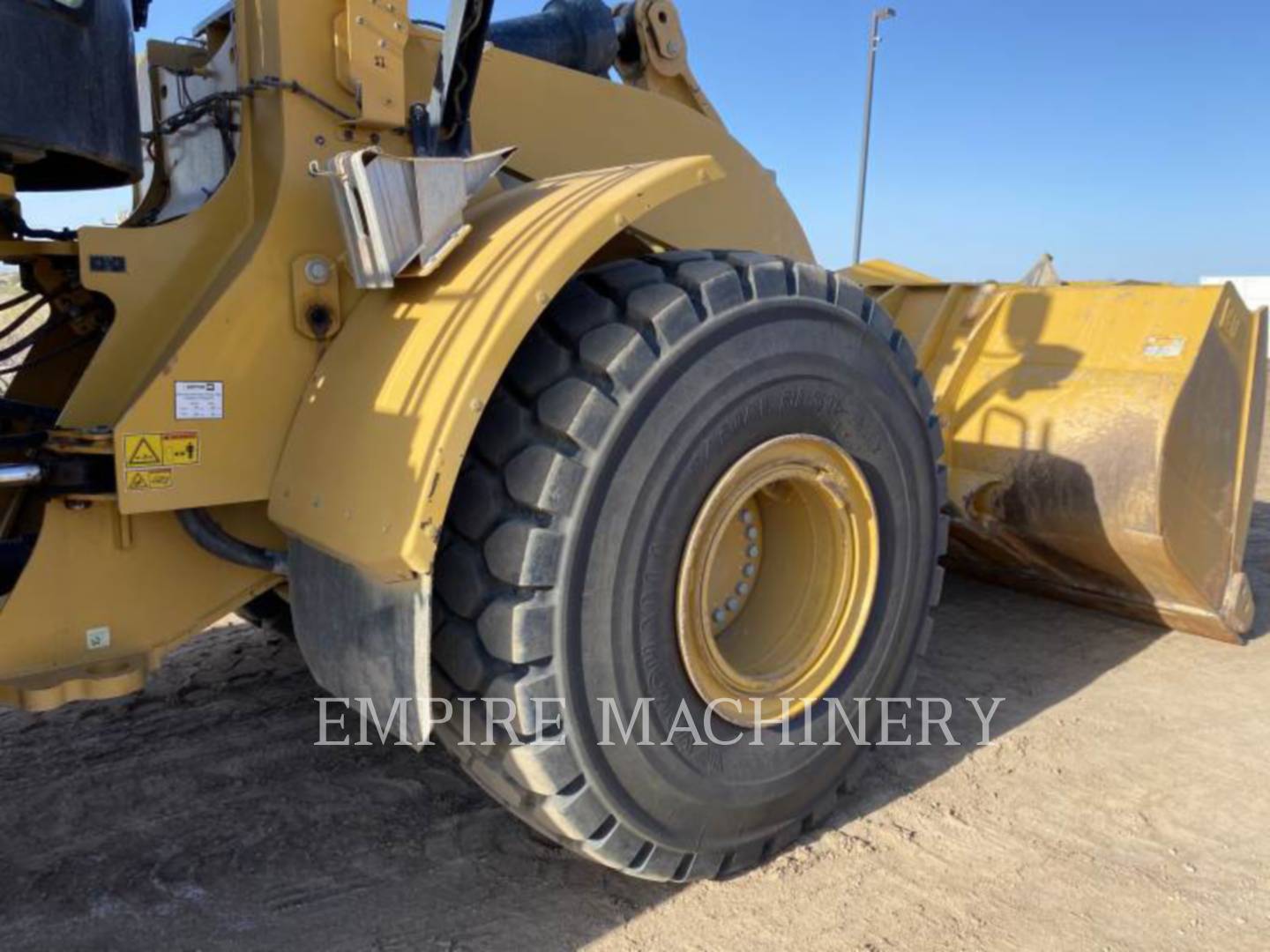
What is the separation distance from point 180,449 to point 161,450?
37 millimetres

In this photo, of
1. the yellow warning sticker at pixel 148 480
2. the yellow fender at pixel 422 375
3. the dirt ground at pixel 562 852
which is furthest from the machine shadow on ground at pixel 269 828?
the yellow warning sticker at pixel 148 480

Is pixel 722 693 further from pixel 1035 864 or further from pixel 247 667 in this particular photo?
pixel 247 667

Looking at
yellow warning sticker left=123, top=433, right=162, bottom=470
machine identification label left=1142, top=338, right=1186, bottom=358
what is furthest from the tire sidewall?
machine identification label left=1142, top=338, right=1186, bottom=358

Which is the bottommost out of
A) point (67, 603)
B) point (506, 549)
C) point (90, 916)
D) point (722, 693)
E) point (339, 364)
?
point (90, 916)

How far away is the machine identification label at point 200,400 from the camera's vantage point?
6.53 feet

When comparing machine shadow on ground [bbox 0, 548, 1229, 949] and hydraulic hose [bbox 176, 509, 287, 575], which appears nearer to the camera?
hydraulic hose [bbox 176, 509, 287, 575]

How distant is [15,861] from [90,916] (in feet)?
1.25

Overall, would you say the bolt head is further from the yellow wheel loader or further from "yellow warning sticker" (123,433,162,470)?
"yellow warning sticker" (123,433,162,470)

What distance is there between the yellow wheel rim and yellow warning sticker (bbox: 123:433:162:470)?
4.01 ft

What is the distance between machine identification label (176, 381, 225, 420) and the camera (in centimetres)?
199

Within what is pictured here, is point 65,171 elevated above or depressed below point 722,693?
Answer: above

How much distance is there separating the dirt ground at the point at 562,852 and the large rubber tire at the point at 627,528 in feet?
A: 0.89

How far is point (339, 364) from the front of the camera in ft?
7.00

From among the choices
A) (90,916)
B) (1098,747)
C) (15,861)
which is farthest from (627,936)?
(1098,747)
